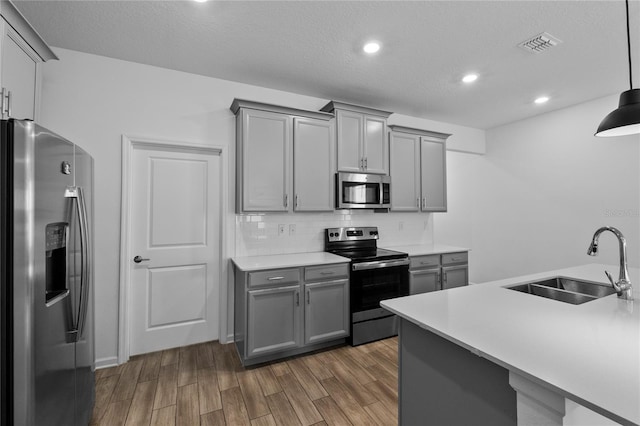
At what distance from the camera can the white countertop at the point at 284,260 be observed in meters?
2.70

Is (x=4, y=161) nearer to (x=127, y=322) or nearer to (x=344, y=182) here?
(x=127, y=322)

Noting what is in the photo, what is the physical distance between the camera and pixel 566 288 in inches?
83.2

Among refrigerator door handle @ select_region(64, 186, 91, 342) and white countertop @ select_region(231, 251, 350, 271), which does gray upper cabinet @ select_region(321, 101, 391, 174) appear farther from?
refrigerator door handle @ select_region(64, 186, 91, 342)

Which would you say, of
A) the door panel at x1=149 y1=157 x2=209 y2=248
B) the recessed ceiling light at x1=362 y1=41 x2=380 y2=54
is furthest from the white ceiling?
the door panel at x1=149 y1=157 x2=209 y2=248

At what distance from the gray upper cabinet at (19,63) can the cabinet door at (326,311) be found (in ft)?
8.25

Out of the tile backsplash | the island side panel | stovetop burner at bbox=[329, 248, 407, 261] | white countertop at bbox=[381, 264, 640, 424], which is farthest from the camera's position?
the tile backsplash

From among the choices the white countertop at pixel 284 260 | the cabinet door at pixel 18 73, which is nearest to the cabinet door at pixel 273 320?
the white countertop at pixel 284 260

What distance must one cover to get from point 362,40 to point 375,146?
1338mm

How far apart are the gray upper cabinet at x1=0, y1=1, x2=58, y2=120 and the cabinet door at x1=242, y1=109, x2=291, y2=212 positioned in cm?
155

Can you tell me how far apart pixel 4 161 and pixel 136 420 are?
1.75 meters

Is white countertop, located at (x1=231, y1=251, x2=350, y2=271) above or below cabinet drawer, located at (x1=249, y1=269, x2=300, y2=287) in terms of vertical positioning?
above

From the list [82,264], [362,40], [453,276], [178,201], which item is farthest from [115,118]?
[453,276]

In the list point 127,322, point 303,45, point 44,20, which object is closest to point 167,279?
point 127,322

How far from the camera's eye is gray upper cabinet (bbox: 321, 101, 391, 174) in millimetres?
3381
